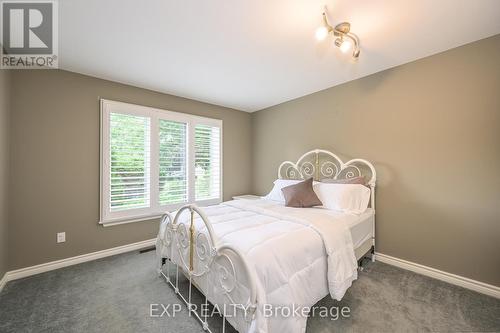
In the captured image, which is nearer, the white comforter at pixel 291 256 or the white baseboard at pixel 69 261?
the white comforter at pixel 291 256

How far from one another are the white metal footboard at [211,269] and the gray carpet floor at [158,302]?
1.02 feet

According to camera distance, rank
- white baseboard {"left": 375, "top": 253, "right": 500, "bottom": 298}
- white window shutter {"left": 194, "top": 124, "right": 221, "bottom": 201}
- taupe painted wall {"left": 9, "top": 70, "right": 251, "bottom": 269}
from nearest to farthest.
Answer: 1. white baseboard {"left": 375, "top": 253, "right": 500, "bottom": 298}
2. taupe painted wall {"left": 9, "top": 70, "right": 251, "bottom": 269}
3. white window shutter {"left": 194, "top": 124, "right": 221, "bottom": 201}

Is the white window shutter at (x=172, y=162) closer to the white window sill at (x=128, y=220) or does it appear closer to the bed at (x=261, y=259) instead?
the white window sill at (x=128, y=220)

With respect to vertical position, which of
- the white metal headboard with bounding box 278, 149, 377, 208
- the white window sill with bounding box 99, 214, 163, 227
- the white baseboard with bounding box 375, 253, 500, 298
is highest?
the white metal headboard with bounding box 278, 149, 377, 208

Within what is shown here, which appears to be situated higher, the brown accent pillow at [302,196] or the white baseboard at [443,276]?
the brown accent pillow at [302,196]

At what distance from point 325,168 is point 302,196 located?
2.93 ft

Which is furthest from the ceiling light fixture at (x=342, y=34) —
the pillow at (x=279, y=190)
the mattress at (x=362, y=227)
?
the pillow at (x=279, y=190)

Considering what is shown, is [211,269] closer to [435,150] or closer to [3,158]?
[3,158]

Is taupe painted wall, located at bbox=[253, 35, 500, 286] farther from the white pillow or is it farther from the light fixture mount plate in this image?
the light fixture mount plate

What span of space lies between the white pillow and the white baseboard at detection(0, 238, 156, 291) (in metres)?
2.75

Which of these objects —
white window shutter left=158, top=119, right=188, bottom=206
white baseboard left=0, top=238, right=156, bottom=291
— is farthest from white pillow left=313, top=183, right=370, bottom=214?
white baseboard left=0, top=238, right=156, bottom=291

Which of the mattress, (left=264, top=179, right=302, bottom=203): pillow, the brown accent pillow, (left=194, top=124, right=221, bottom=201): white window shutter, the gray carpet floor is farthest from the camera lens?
(left=194, top=124, right=221, bottom=201): white window shutter

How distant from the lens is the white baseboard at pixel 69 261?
91.3 inches

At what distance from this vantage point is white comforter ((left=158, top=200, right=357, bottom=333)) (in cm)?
130
